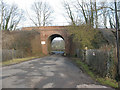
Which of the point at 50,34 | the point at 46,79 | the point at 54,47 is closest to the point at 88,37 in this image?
the point at 46,79

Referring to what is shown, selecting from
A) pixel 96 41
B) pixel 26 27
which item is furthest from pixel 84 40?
pixel 26 27

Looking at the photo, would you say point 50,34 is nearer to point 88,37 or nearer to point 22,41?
point 22,41

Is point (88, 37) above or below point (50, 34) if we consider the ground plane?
below

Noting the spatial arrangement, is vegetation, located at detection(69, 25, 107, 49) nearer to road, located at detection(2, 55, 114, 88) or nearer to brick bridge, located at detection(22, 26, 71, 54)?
road, located at detection(2, 55, 114, 88)

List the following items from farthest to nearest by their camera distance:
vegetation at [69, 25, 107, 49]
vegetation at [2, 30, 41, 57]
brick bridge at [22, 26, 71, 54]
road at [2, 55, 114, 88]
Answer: brick bridge at [22, 26, 71, 54]
vegetation at [2, 30, 41, 57]
vegetation at [69, 25, 107, 49]
road at [2, 55, 114, 88]

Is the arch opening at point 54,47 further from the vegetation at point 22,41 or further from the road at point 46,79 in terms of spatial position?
the road at point 46,79

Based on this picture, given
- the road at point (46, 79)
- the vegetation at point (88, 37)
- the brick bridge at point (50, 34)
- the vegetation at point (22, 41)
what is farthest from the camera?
the brick bridge at point (50, 34)

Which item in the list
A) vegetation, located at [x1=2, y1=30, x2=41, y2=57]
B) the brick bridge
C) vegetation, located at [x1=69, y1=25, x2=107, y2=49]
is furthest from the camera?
the brick bridge

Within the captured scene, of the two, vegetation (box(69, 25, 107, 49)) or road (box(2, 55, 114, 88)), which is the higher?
vegetation (box(69, 25, 107, 49))

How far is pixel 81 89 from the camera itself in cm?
588

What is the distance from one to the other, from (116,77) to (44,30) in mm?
30991

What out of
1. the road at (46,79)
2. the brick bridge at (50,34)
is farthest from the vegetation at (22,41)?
the road at (46,79)

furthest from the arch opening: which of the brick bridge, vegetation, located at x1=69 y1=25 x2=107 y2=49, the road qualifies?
the road

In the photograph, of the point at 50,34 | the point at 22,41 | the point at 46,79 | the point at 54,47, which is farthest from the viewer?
the point at 54,47
